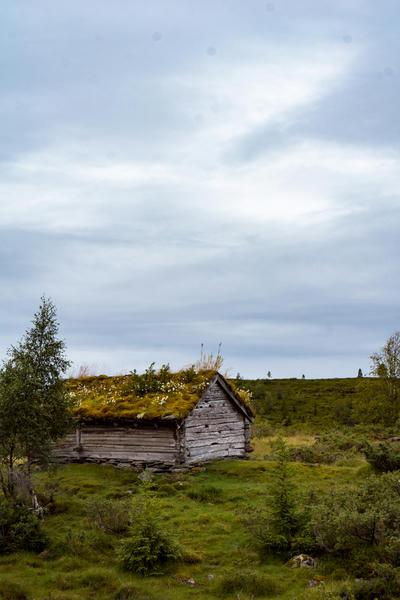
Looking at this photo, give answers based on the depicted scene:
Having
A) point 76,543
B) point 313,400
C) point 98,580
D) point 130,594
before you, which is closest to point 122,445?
point 76,543

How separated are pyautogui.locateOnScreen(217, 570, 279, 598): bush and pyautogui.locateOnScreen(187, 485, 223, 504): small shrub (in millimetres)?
7248

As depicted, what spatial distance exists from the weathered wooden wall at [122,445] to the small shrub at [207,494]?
113 inches

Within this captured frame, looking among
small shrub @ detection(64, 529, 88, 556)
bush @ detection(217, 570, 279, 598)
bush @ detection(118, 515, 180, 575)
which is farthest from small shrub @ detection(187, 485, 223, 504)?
bush @ detection(217, 570, 279, 598)

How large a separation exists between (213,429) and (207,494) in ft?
18.5

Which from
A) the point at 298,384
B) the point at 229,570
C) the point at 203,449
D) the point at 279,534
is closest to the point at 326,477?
the point at 203,449

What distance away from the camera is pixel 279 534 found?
1230 cm

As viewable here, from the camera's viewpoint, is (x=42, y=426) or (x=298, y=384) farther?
(x=298, y=384)

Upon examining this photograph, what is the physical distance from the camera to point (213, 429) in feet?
77.9

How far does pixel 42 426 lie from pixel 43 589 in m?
5.44

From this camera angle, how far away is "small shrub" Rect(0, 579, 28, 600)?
10.0m

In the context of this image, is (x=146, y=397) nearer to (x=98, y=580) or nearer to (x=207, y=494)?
(x=207, y=494)

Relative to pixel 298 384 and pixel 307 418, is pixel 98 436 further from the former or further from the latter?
pixel 298 384

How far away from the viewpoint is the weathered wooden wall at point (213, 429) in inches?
872

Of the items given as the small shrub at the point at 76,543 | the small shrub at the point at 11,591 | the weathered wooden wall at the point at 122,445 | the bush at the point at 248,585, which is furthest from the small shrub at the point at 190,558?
the weathered wooden wall at the point at 122,445
